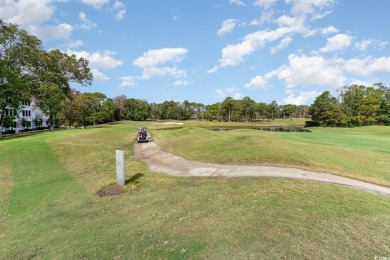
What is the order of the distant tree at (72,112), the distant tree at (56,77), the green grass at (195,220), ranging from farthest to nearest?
the distant tree at (72,112), the distant tree at (56,77), the green grass at (195,220)

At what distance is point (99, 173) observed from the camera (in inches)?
539

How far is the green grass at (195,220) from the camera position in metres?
5.42

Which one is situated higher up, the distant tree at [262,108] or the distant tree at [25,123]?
the distant tree at [262,108]

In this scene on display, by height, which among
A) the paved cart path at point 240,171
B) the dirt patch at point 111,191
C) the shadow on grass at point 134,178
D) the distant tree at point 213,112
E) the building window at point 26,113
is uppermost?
the distant tree at point 213,112

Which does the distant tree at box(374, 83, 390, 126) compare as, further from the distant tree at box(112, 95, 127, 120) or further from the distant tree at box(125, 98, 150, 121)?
the distant tree at box(112, 95, 127, 120)

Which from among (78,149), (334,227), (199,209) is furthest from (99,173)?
(334,227)

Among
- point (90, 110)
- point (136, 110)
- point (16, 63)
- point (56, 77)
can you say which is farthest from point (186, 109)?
point (16, 63)

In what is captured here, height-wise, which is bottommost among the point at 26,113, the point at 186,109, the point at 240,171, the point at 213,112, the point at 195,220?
the point at 195,220

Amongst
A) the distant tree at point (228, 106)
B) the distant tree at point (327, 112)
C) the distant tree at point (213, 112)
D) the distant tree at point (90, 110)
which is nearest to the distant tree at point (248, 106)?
the distant tree at point (228, 106)

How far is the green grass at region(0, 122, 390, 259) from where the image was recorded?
5.42m

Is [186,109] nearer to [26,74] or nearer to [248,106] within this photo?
[248,106]

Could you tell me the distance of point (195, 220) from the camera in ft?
22.7

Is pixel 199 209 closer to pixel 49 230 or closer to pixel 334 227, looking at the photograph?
pixel 334 227

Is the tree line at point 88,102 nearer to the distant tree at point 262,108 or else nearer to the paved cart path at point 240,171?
the distant tree at point 262,108
